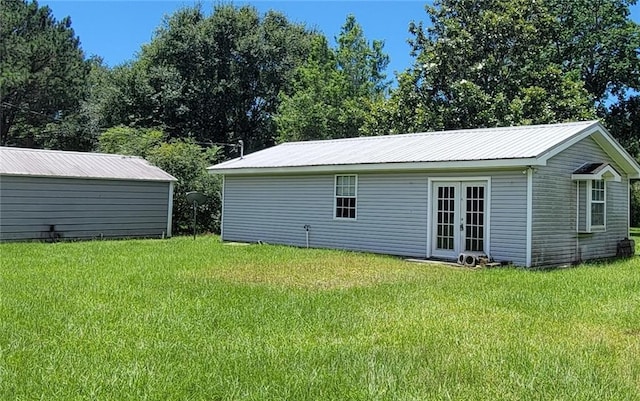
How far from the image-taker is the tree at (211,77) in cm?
3388

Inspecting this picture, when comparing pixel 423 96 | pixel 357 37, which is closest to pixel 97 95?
pixel 357 37

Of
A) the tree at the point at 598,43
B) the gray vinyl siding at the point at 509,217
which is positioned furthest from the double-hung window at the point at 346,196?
the tree at the point at 598,43

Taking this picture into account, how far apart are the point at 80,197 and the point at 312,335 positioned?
1391 centimetres

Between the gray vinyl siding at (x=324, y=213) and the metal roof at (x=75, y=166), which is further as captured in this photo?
the metal roof at (x=75, y=166)

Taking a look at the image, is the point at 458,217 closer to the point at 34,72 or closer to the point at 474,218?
the point at 474,218

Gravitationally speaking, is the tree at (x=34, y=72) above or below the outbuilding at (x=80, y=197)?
above

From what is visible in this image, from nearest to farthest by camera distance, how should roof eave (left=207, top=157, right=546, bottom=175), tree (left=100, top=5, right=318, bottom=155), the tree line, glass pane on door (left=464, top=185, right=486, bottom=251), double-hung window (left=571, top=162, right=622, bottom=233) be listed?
1. roof eave (left=207, top=157, right=546, bottom=175)
2. glass pane on door (left=464, top=185, right=486, bottom=251)
3. double-hung window (left=571, top=162, right=622, bottom=233)
4. the tree line
5. tree (left=100, top=5, right=318, bottom=155)

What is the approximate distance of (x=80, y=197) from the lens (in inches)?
691

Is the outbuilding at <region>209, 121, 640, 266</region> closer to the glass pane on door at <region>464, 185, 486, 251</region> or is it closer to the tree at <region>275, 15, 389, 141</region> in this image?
the glass pane on door at <region>464, 185, 486, 251</region>

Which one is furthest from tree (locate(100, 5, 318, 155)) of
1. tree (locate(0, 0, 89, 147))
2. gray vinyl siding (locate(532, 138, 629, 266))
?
gray vinyl siding (locate(532, 138, 629, 266))

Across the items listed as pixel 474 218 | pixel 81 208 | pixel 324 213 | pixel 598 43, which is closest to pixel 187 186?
pixel 81 208

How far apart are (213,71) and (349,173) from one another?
74.5 ft

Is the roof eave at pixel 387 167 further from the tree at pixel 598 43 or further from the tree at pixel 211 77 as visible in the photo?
the tree at pixel 211 77

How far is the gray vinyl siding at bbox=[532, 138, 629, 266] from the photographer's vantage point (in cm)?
1192
